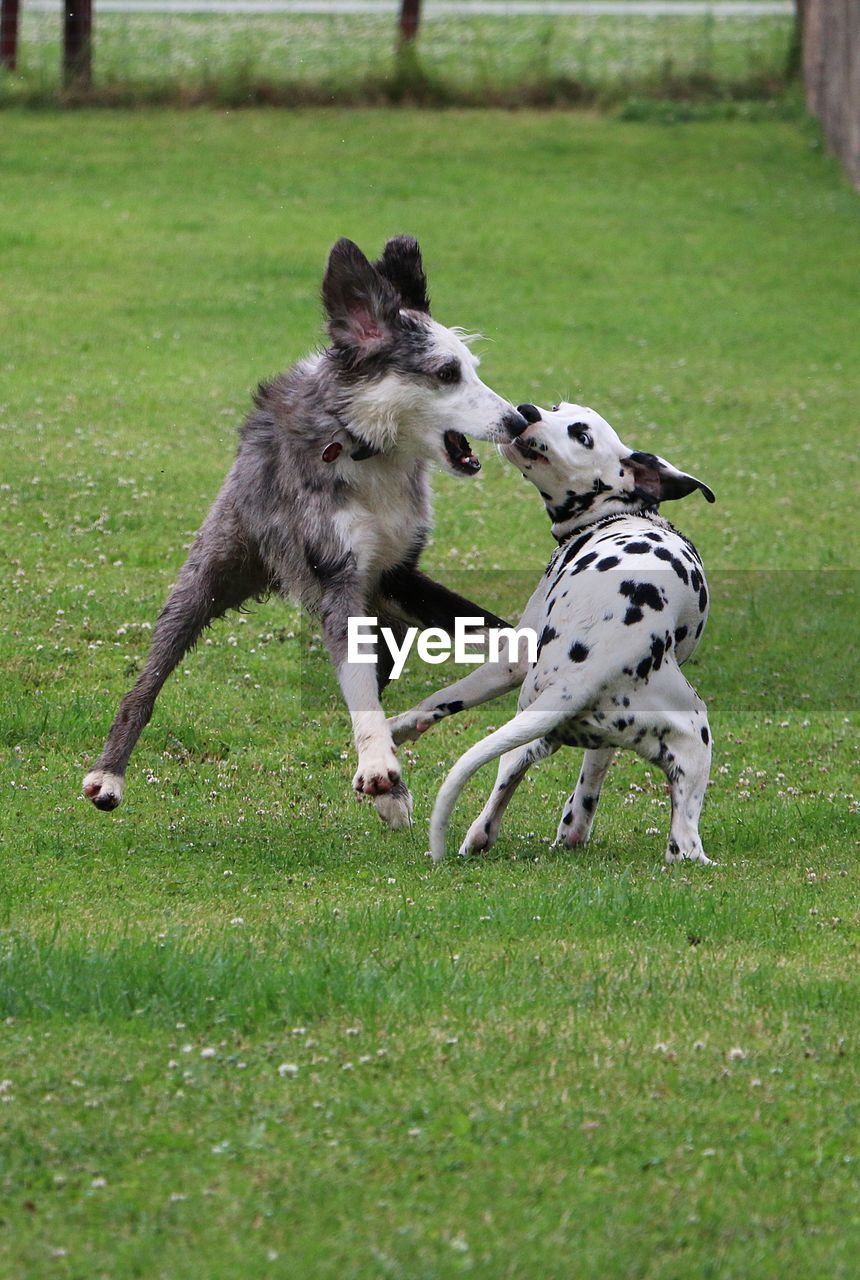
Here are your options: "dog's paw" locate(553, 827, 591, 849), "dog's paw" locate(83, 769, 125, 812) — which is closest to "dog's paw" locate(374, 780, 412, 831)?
"dog's paw" locate(553, 827, 591, 849)

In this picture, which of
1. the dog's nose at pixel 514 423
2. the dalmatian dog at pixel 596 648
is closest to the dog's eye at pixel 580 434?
the dalmatian dog at pixel 596 648

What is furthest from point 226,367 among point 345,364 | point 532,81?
point 532,81

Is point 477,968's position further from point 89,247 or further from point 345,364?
point 89,247

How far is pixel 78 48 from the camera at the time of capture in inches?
1063

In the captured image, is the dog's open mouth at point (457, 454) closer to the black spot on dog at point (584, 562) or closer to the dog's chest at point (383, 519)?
the dog's chest at point (383, 519)

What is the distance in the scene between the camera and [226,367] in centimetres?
1681

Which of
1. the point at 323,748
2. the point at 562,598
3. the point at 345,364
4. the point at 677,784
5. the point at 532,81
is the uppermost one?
the point at 532,81

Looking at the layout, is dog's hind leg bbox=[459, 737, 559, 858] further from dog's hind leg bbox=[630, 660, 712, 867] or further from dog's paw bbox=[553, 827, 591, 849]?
dog's hind leg bbox=[630, 660, 712, 867]

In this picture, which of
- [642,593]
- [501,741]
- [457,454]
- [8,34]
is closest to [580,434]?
[457,454]

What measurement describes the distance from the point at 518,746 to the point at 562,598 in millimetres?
629

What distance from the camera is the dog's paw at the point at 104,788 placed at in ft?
23.5

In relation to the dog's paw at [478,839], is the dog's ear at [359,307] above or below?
above

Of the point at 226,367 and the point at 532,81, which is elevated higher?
the point at 532,81

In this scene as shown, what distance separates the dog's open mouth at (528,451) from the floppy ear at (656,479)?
377 millimetres
